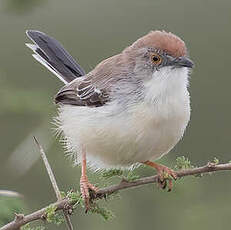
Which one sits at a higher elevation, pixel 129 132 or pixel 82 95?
pixel 82 95

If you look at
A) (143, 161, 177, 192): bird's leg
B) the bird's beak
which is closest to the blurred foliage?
(143, 161, 177, 192): bird's leg

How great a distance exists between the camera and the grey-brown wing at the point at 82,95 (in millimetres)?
5012

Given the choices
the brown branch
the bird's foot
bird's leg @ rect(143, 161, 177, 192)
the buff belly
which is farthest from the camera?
the buff belly

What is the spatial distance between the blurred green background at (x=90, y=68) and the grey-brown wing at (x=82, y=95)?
13cm

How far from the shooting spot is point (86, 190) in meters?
4.53

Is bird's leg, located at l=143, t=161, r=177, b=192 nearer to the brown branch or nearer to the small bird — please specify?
the small bird

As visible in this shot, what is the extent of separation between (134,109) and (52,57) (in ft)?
5.07

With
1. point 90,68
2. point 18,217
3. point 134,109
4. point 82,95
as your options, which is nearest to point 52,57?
point 82,95

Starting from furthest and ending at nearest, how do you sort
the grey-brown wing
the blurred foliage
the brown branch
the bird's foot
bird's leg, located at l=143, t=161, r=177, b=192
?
the grey-brown wing → bird's leg, located at l=143, t=161, r=177, b=192 → the bird's foot → the blurred foliage → the brown branch

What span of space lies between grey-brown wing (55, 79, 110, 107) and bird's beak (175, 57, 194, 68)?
0.55m

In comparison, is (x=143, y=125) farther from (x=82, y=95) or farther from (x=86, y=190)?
(x=82, y=95)

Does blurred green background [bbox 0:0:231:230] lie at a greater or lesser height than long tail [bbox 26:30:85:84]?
lesser

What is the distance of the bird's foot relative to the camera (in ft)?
13.5

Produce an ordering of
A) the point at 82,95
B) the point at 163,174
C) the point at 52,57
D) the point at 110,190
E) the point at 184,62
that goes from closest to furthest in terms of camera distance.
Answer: the point at 110,190 → the point at 163,174 → the point at 184,62 → the point at 82,95 → the point at 52,57
